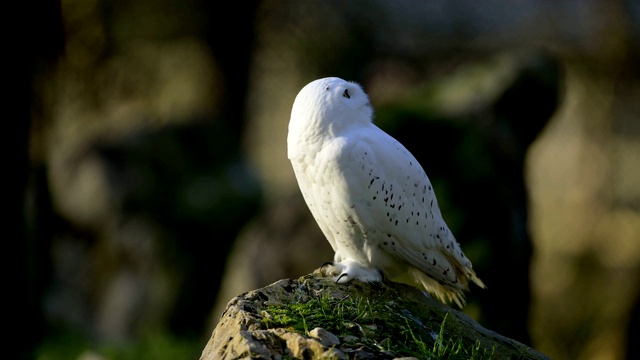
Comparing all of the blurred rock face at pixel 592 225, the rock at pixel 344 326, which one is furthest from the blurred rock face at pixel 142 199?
the rock at pixel 344 326

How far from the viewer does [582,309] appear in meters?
10.5

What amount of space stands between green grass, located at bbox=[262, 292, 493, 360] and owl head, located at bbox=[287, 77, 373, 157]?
817 mm

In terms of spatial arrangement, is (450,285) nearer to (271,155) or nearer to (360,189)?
(360,189)

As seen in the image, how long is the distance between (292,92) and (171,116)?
217cm

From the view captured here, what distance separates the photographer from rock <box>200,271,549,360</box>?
354 centimetres

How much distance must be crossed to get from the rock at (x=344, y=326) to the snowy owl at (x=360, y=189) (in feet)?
0.61

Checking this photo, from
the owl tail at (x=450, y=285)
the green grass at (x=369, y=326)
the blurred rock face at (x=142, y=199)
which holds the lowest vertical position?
the blurred rock face at (x=142, y=199)

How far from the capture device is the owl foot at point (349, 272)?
444cm

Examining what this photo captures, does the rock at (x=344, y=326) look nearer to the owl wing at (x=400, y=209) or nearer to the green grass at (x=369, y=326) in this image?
the green grass at (x=369, y=326)

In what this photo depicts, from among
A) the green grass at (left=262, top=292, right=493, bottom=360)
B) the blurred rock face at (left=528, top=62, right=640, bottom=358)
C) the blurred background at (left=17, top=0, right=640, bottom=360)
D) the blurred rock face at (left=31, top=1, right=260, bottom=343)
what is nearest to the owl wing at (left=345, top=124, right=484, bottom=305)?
A: the green grass at (left=262, top=292, right=493, bottom=360)

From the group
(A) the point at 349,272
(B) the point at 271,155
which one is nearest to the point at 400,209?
(A) the point at 349,272

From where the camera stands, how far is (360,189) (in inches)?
171

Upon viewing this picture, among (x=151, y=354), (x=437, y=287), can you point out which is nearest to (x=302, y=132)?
(x=437, y=287)

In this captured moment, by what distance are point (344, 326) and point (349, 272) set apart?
68 centimetres
